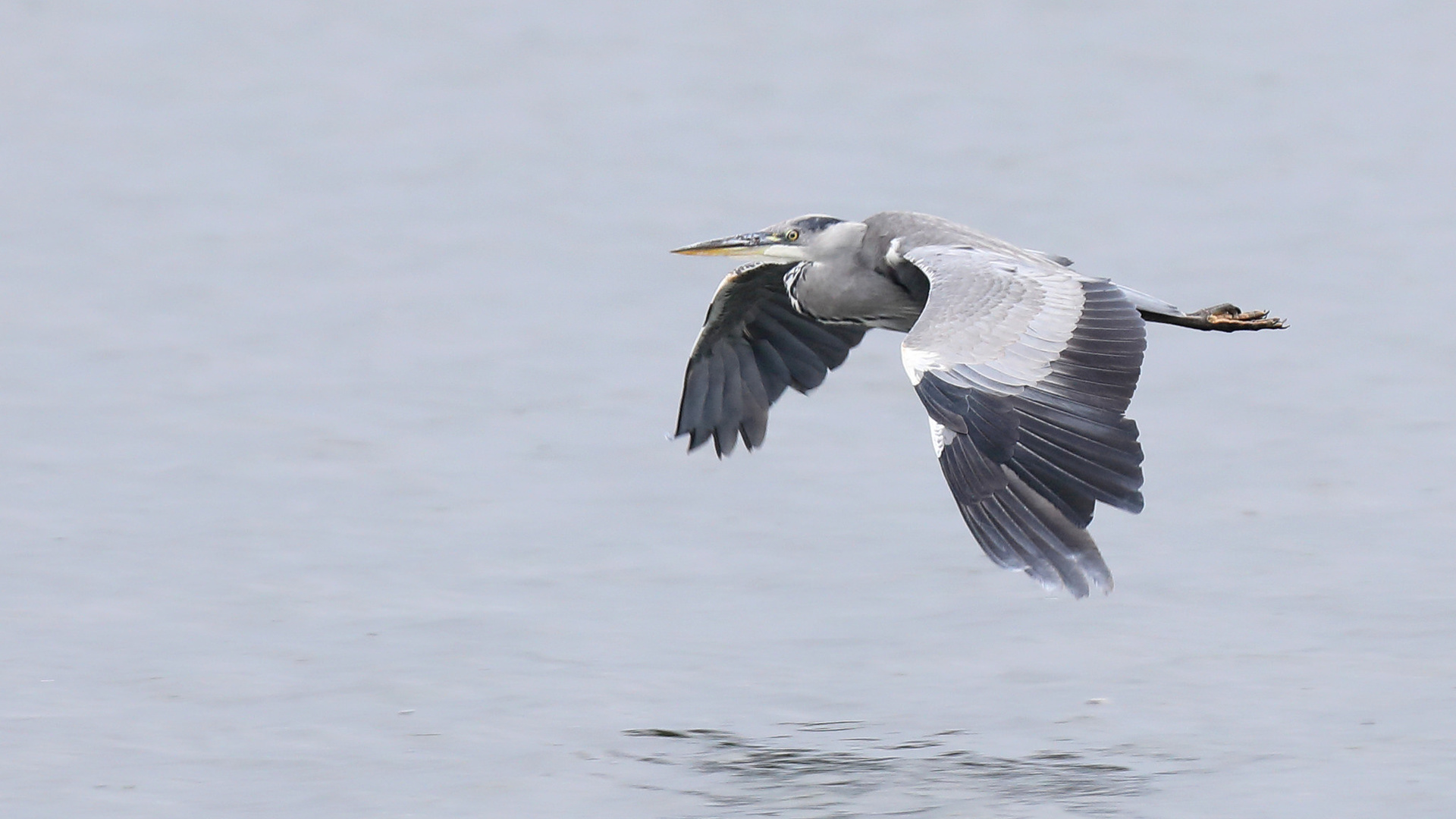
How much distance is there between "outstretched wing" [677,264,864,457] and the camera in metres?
13.1

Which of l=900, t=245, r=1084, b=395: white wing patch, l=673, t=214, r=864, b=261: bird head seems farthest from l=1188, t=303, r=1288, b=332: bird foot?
l=673, t=214, r=864, b=261: bird head

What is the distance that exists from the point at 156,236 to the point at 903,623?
30.2 ft

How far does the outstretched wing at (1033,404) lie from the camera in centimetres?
966

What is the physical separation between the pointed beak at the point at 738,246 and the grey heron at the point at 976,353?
11 millimetres

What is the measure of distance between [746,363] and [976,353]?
9.28 ft

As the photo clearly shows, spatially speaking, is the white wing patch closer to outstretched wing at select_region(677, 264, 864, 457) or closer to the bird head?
the bird head

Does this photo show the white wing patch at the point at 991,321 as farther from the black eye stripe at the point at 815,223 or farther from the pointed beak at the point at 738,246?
the pointed beak at the point at 738,246

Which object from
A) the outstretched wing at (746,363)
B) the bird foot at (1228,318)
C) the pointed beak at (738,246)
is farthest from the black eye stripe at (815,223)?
the bird foot at (1228,318)

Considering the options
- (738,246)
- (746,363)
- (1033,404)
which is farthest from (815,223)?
(1033,404)

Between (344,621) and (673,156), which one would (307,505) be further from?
(673,156)

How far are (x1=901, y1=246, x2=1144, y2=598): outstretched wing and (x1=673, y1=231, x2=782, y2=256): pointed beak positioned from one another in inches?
68.7

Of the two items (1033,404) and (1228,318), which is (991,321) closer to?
(1033,404)

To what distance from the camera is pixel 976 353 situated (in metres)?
10.5

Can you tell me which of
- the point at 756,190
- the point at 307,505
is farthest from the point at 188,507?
the point at 756,190
